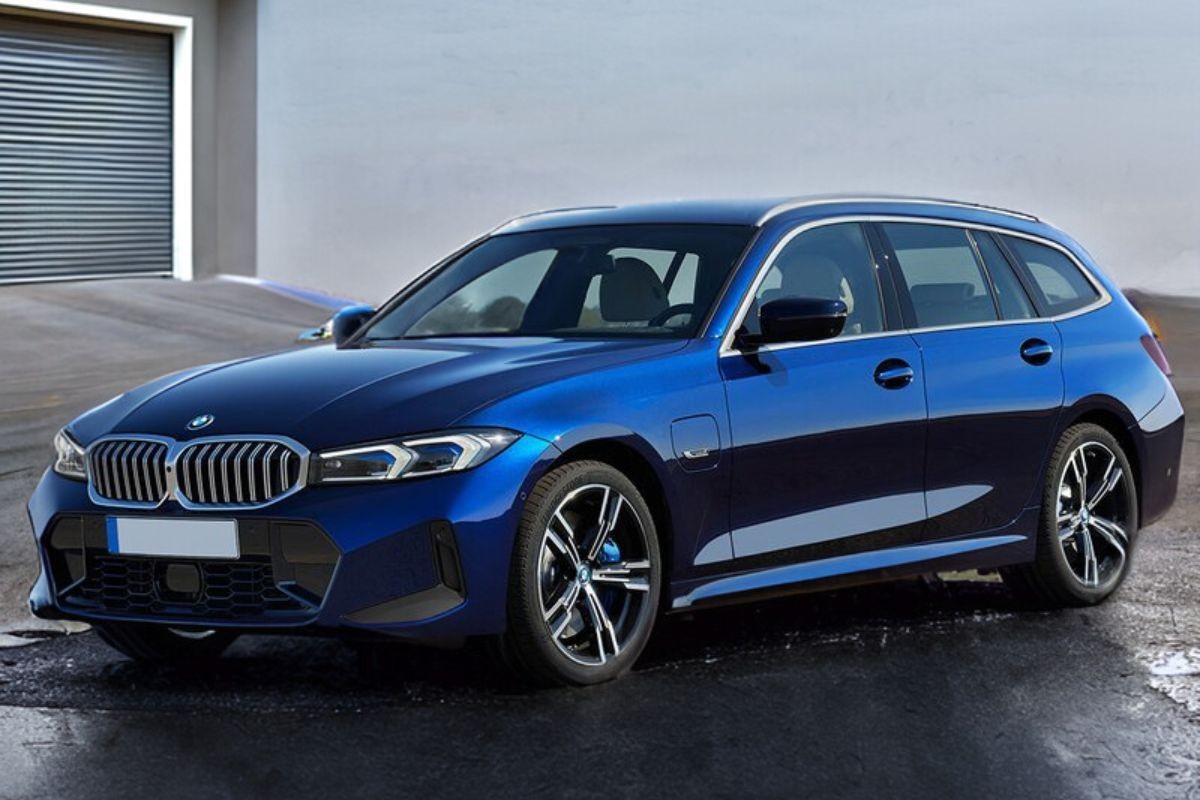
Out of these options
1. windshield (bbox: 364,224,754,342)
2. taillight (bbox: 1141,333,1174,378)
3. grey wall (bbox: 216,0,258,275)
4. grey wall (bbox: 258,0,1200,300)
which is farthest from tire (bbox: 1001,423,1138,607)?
grey wall (bbox: 216,0,258,275)

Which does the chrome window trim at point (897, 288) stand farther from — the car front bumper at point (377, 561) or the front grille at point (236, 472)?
the front grille at point (236, 472)

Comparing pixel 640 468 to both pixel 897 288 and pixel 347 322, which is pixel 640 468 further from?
pixel 347 322

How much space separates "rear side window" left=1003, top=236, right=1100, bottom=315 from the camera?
807cm

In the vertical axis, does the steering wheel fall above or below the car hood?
above

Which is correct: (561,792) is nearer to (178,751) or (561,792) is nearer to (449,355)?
(178,751)

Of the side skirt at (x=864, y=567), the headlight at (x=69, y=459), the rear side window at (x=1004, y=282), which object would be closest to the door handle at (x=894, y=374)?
the side skirt at (x=864, y=567)

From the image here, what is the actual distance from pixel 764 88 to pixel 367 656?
45.6 feet

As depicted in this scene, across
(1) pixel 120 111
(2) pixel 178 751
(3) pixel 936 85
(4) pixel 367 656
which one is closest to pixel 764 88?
(3) pixel 936 85

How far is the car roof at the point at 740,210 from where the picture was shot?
7.23 meters

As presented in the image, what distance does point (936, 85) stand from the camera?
1920cm

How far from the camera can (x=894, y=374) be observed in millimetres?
7047

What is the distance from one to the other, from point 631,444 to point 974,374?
1.78 metres

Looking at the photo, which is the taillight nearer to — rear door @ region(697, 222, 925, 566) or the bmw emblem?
rear door @ region(697, 222, 925, 566)

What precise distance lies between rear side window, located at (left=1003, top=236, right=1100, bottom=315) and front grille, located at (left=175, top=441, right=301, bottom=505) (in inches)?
138
